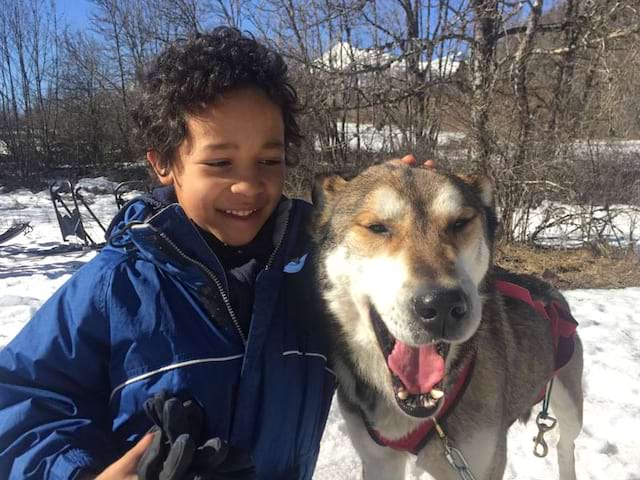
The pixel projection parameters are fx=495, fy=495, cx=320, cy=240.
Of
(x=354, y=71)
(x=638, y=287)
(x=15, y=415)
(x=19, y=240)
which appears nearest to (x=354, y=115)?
(x=354, y=71)

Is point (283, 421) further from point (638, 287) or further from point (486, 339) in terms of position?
point (638, 287)

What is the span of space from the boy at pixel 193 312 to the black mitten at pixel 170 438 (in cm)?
8

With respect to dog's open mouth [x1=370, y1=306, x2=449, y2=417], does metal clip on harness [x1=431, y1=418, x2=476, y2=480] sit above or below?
below

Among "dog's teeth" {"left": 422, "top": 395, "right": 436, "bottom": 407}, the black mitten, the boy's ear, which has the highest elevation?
the boy's ear

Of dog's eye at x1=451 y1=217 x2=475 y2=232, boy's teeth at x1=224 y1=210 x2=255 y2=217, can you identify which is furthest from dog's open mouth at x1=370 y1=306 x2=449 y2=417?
boy's teeth at x1=224 y1=210 x2=255 y2=217

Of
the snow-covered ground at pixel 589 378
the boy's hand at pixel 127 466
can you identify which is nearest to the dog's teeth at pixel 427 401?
the boy's hand at pixel 127 466

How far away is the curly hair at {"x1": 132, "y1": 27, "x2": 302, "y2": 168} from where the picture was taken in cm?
169

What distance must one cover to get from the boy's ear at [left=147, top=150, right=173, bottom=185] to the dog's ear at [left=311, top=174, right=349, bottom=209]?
65cm

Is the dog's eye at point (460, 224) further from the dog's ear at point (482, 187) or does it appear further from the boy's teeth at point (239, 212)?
the boy's teeth at point (239, 212)

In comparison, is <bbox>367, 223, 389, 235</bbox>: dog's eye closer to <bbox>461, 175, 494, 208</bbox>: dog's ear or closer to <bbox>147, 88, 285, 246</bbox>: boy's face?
<bbox>147, 88, 285, 246</bbox>: boy's face

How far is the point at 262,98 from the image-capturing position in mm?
1759

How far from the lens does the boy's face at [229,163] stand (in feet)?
5.52

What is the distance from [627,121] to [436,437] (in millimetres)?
7795

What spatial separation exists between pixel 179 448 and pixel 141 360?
0.31 meters
